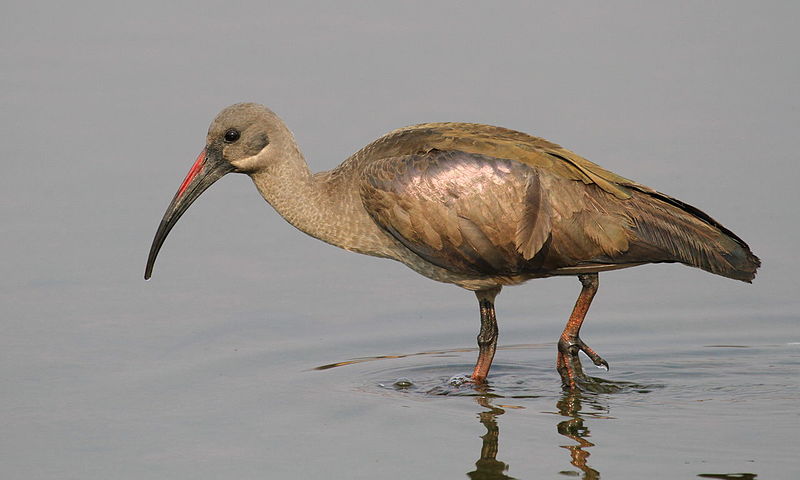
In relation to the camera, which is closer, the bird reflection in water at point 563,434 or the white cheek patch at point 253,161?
the bird reflection in water at point 563,434

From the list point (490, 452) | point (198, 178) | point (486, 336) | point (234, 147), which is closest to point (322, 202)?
point (234, 147)

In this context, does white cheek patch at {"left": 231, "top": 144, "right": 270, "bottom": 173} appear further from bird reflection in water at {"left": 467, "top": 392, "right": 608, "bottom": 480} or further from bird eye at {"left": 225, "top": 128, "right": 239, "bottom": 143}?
bird reflection in water at {"left": 467, "top": 392, "right": 608, "bottom": 480}

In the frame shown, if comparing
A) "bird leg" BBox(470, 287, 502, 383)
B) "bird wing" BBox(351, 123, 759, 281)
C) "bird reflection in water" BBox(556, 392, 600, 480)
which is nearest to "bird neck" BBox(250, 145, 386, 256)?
"bird wing" BBox(351, 123, 759, 281)

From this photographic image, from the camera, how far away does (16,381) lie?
9.62 metres

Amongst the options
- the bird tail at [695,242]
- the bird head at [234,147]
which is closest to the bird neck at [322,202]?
the bird head at [234,147]

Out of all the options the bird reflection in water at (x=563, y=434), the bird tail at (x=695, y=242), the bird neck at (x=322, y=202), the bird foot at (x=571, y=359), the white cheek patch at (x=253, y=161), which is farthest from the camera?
the white cheek patch at (x=253, y=161)

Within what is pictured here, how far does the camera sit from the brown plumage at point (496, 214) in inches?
375

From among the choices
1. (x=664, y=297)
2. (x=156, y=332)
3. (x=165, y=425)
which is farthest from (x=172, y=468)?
→ (x=664, y=297)

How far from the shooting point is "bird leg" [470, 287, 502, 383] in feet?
32.7

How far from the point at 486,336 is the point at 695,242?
5.35ft

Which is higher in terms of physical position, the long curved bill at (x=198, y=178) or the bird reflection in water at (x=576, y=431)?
the long curved bill at (x=198, y=178)

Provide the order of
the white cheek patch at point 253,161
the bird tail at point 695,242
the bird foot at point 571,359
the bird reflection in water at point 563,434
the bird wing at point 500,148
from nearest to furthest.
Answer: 1. the bird reflection in water at point 563,434
2. the bird tail at point 695,242
3. the bird wing at point 500,148
4. the bird foot at point 571,359
5. the white cheek patch at point 253,161

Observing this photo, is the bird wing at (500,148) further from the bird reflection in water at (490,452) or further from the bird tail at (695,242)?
the bird reflection in water at (490,452)

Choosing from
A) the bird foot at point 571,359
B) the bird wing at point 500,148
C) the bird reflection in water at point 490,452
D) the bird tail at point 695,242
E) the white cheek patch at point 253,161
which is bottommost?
the bird reflection in water at point 490,452
